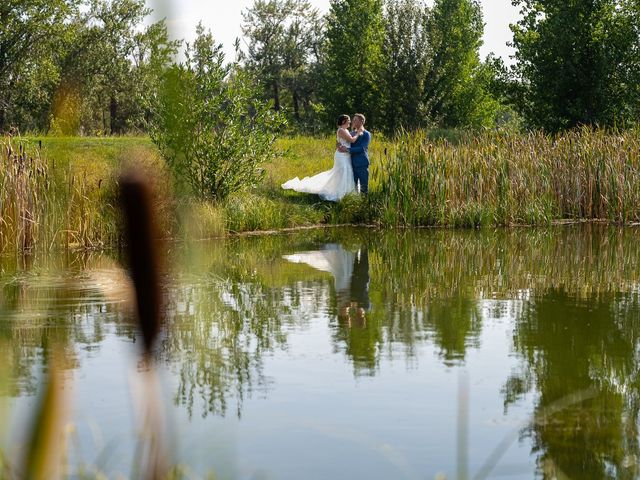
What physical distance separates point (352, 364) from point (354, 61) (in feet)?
122

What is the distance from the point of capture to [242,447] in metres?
4.72

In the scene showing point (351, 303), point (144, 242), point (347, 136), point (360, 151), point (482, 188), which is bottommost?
point (351, 303)

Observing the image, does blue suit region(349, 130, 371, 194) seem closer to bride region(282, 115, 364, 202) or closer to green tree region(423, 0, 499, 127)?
bride region(282, 115, 364, 202)

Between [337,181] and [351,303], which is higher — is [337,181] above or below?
above

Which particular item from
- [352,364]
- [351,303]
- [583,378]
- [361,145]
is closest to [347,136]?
[361,145]

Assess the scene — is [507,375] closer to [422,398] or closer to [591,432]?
[422,398]

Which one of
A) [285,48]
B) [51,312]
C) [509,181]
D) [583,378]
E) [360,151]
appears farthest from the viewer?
[285,48]

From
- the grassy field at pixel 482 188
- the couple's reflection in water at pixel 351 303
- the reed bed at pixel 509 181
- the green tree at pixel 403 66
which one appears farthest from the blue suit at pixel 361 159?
the green tree at pixel 403 66

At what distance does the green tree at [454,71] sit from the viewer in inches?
1654

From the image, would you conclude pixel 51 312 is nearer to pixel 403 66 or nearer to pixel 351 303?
pixel 351 303

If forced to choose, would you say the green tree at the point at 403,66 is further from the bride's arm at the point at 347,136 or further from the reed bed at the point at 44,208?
the reed bed at the point at 44,208

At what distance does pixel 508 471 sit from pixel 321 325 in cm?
378

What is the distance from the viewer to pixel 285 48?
209ft

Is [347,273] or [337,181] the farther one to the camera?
[337,181]
